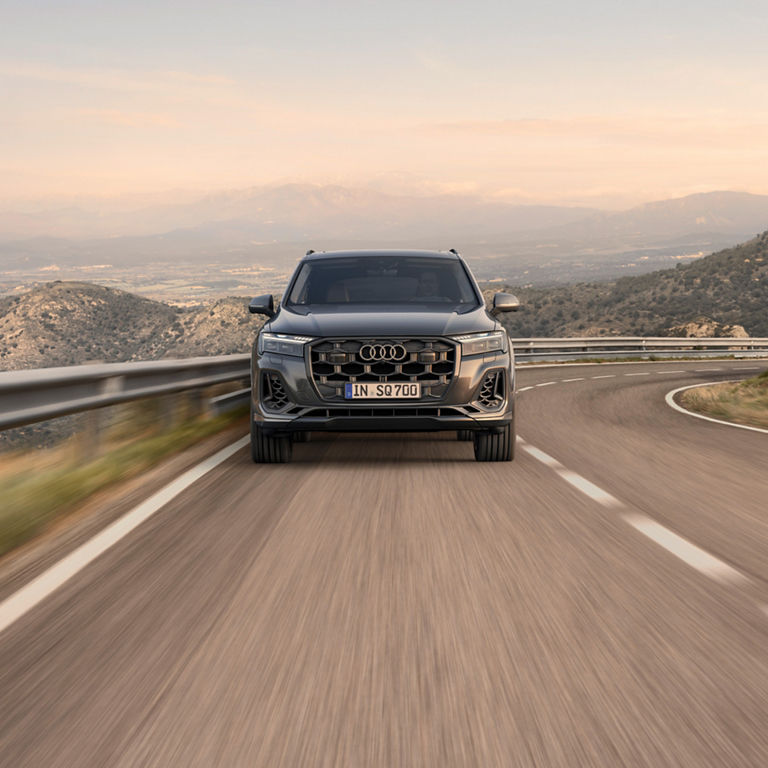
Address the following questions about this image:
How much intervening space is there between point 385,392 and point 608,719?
525 centimetres

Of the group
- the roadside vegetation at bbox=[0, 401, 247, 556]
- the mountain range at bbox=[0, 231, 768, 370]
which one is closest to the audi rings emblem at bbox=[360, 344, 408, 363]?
the roadside vegetation at bbox=[0, 401, 247, 556]

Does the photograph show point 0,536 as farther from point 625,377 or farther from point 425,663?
point 625,377

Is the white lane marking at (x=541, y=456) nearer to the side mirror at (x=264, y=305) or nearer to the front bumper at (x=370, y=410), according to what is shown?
the front bumper at (x=370, y=410)

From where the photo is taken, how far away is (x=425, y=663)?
11.7ft

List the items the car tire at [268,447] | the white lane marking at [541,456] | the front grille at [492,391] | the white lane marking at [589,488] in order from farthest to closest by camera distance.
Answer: the white lane marking at [541,456] → the car tire at [268,447] → the front grille at [492,391] → the white lane marking at [589,488]

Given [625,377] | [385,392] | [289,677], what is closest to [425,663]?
[289,677]

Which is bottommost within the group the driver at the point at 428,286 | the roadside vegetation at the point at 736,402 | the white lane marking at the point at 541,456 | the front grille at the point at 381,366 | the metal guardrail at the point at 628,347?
the metal guardrail at the point at 628,347

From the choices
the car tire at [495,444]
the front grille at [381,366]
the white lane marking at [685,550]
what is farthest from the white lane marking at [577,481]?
the front grille at [381,366]

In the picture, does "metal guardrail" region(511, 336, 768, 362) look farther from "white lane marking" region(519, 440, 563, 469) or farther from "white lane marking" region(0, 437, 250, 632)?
"white lane marking" region(0, 437, 250, 632)

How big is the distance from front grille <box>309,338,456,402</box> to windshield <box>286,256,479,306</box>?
1384mm

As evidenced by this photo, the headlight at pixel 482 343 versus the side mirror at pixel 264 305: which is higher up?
the side mirror at pixel 264 305

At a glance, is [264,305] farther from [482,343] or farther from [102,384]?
[482,343]

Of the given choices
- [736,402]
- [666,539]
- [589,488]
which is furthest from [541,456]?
[736,402]

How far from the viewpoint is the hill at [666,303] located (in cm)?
7769
